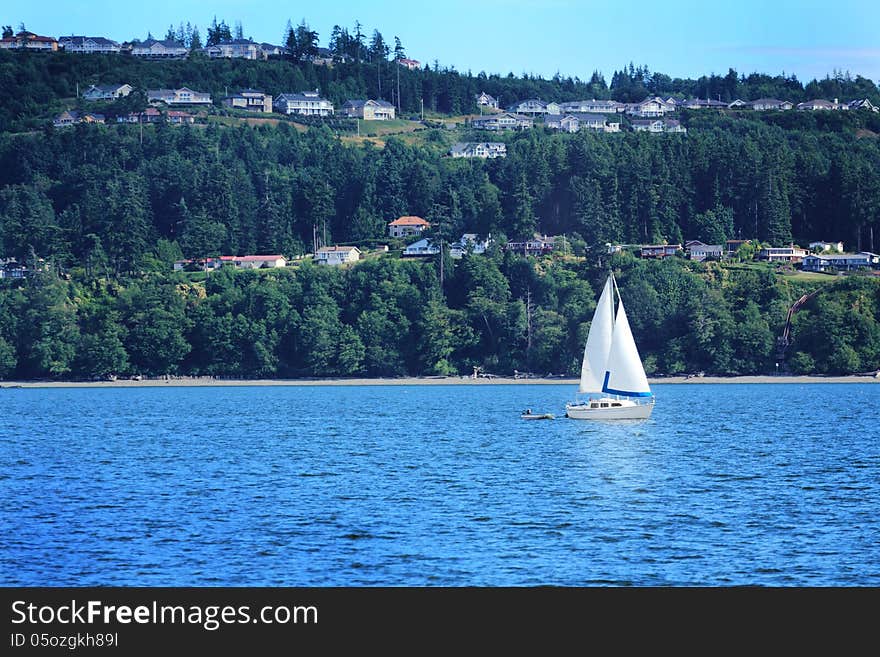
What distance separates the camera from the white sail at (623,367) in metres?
102

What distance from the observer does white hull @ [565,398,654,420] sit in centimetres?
10488

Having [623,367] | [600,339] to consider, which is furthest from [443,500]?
[600,339]

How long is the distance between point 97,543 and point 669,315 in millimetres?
135443

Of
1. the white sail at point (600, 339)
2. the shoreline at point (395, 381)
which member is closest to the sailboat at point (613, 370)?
the white sail at point (600, 339)

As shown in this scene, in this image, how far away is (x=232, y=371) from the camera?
187500 mm

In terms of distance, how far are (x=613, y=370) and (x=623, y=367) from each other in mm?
864

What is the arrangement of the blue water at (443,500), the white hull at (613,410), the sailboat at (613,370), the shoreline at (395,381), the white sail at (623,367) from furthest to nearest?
the shoreline at (395,381)
the white hull at (613,410)
the sailboat at (613,370)
the white sail at (623,367)
the blue water at (443,500)

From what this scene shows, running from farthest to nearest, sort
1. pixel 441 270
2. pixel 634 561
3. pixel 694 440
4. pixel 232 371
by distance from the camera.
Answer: pixel 441 270 < pixel 232 371 < pixel 694 440 < pixel 634 561

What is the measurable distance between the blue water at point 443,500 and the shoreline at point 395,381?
5104 centimetres

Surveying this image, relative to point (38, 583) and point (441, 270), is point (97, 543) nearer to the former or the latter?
point (38, 583)

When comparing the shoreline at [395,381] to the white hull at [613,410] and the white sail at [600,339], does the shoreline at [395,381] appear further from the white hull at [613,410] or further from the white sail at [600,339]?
the white sail at [600,339]

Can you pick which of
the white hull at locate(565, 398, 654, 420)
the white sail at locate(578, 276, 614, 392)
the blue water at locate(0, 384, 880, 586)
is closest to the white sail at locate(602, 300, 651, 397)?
the white sail at locate(578, 276, 614, 392)
